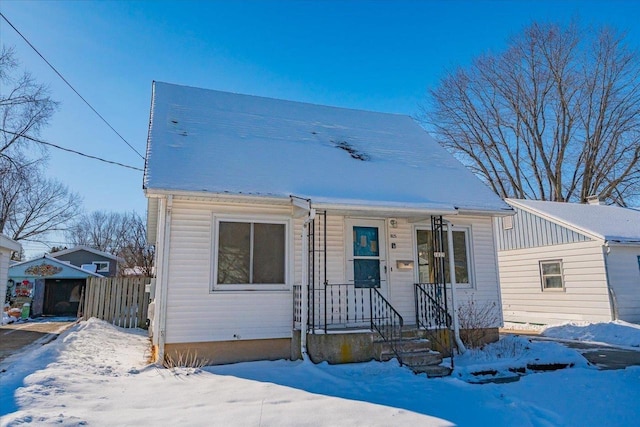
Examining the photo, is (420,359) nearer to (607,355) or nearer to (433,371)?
(433,371)

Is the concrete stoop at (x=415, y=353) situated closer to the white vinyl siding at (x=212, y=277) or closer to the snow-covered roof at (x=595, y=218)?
the white vinyl siding at (x=212, y=277)

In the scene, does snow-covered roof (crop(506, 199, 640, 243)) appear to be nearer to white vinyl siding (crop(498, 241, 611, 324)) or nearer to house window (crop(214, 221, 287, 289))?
white vinyl siding (crop(498, 241, 611, 324))

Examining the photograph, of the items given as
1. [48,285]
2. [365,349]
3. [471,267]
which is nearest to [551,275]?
[471,267]

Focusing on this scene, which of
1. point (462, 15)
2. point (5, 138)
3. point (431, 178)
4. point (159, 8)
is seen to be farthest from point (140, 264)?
point (462, 15)

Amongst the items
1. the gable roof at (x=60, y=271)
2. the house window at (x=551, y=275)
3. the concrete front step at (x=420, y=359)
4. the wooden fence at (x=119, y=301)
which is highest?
the gable roof at (x=60, y=271)

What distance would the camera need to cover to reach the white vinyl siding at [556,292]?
12680mm

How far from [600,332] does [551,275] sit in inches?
120

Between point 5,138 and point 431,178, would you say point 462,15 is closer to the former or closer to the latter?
point 431,178

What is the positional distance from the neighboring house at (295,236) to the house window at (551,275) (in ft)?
19.1

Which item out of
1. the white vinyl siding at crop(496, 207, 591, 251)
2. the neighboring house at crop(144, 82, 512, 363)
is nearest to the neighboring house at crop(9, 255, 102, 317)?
the neighboring house at crop(144, 82, 512, 363)

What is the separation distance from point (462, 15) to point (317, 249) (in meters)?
9.73

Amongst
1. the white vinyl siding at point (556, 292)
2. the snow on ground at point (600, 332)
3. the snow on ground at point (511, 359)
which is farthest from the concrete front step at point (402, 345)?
the white vinyl siding at point (556, 292)

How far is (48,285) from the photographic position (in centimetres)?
2252

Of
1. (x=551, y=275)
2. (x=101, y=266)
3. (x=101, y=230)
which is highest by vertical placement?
(x=101, y=230)
